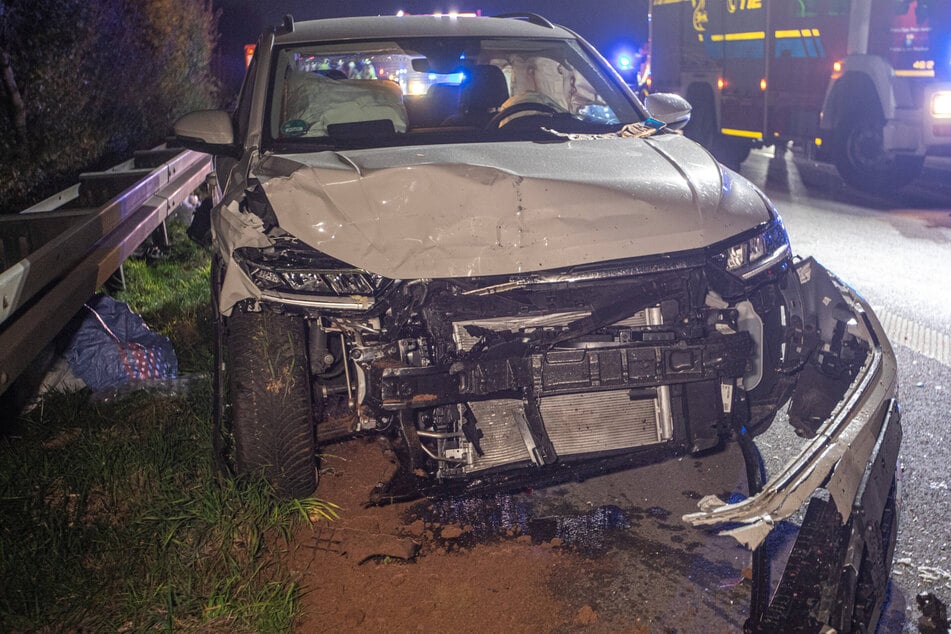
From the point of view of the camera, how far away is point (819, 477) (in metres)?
2.77

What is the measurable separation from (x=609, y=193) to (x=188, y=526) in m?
2.06

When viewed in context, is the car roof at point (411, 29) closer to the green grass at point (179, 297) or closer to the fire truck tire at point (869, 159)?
the green grass at point (179, 297)

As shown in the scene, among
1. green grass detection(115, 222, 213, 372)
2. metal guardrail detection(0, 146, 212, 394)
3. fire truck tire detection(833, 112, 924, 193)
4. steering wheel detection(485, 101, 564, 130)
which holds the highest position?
steering wheel detection(485, 101, 564, 130)

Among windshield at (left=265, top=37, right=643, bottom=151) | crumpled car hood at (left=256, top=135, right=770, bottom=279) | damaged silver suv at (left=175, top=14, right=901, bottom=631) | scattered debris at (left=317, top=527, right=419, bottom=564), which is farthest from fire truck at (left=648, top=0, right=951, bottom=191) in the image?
scattered debris at (left=317, top=527, right=419, bottom=564)

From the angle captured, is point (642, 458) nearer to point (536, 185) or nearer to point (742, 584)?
point (742, 584)

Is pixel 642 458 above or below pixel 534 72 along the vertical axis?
below

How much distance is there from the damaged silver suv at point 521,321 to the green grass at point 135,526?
0.85ft

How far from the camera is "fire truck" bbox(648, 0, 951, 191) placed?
34.0ft

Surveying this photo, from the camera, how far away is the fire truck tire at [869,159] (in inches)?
439

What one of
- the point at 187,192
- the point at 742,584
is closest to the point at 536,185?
the point at 742,584

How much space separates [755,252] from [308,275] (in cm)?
170

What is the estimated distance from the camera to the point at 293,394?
3.51m

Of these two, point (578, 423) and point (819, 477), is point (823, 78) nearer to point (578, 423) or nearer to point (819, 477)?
point (578, 423)

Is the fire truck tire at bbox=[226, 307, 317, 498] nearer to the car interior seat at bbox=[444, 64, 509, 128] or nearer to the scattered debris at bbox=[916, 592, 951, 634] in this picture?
the car interior seat at bbox=[444, 64, 509, 128]
